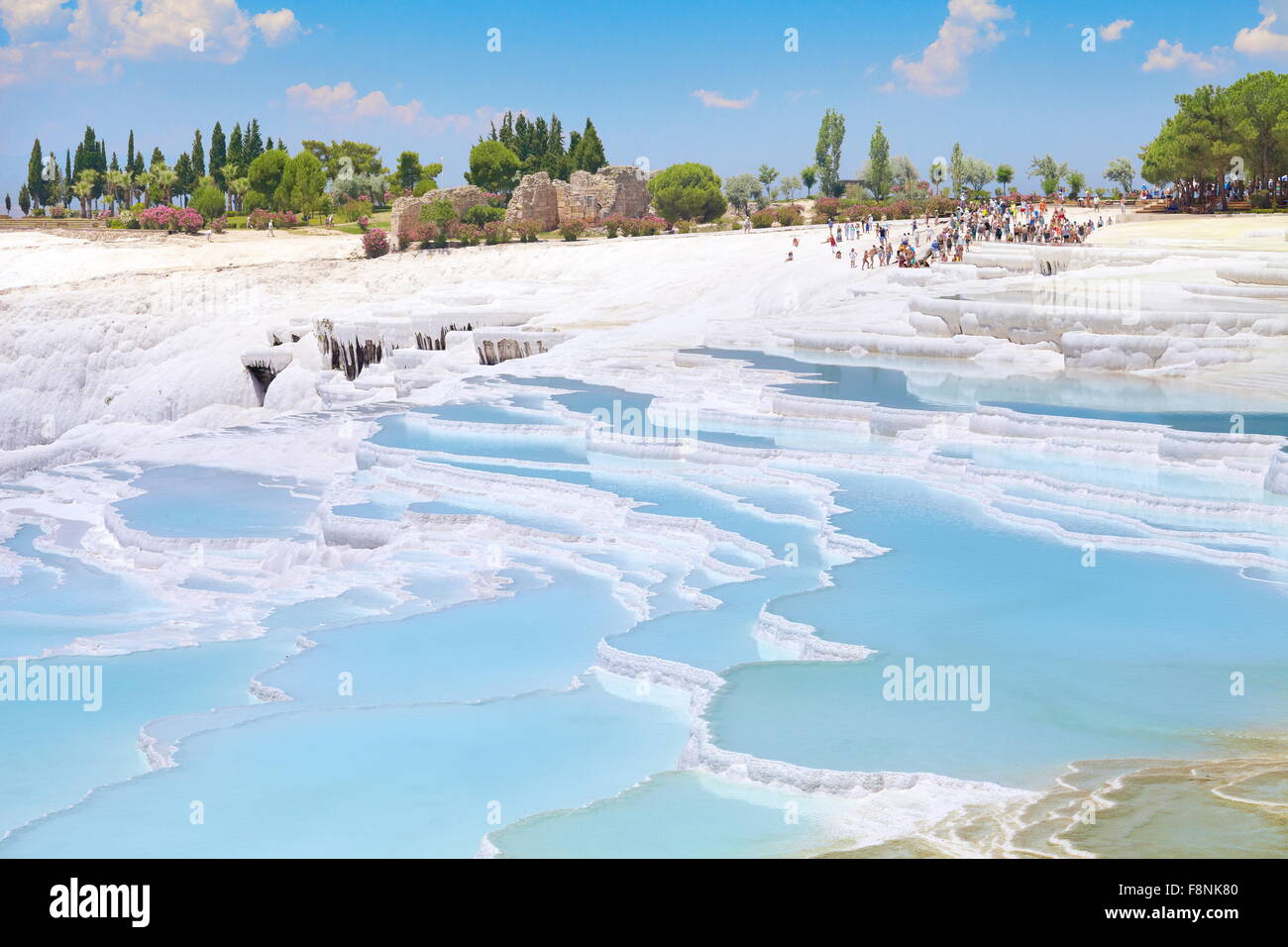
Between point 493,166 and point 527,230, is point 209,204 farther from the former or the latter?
point 527,230

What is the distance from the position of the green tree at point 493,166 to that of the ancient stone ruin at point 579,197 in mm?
6739

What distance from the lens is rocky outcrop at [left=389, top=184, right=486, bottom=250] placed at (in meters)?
38.4

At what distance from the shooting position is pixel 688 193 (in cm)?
4438

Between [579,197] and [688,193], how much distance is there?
154 inches

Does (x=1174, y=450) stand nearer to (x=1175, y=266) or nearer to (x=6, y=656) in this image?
(x=6, y=656)

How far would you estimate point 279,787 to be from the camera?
6.02m

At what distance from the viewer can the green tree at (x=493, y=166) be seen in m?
50.0

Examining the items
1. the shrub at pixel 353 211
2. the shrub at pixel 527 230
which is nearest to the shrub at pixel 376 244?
the shrub at pixel 527 230

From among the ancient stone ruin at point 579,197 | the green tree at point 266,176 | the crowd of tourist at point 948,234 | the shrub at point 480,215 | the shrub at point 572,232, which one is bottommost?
the crowd of tourist at point 948,234

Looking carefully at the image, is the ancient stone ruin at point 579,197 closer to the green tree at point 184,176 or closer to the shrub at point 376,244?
the shrub at point 376,244

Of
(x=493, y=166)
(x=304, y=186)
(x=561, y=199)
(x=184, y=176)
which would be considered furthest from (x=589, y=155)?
(x=184, y=176)
